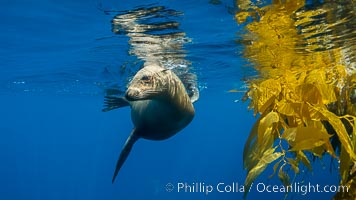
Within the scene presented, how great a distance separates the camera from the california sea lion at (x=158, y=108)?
5.93 metres

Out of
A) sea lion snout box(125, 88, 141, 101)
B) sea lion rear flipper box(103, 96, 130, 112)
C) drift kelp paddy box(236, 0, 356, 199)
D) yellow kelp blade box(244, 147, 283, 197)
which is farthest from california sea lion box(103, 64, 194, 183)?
yellow kelp blade box(244, 147, 283, 197)

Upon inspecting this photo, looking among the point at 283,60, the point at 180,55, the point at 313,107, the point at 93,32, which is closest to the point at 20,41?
the point at 93,32

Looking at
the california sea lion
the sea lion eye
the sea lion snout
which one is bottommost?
the california sea lion

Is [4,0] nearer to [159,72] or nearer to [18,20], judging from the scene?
[18,20]

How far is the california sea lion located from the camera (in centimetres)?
593

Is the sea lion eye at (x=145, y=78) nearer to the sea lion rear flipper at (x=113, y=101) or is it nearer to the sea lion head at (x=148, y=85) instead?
the sea lion head at (x=148, y=85)

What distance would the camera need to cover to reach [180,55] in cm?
1242

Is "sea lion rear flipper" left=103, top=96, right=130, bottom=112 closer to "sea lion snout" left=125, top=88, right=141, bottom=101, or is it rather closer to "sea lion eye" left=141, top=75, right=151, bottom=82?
"sea lion eye" left=141, top=75, right=151, bottom=82

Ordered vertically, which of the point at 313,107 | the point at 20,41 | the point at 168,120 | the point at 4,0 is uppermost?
the point at 4,0

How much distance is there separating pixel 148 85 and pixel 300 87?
2.39 metres

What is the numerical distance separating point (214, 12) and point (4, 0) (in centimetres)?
504

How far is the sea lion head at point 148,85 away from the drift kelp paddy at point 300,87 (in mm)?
1548

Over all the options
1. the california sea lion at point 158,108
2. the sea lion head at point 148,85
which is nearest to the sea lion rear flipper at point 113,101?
the california sea lion at point 158,108

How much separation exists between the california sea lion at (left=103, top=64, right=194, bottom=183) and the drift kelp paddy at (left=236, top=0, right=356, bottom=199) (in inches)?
58.4
